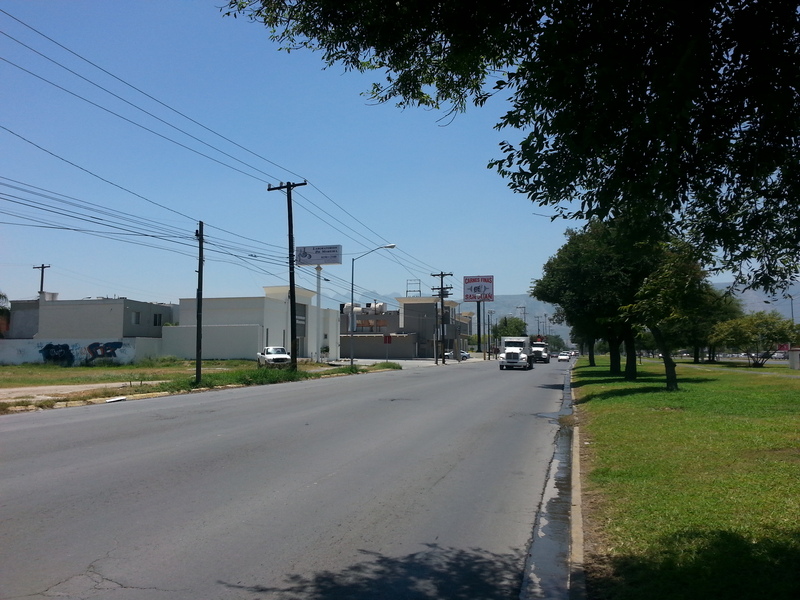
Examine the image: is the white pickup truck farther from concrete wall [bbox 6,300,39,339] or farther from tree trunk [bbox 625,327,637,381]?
tree trunk [bbox 625,327,637,381]

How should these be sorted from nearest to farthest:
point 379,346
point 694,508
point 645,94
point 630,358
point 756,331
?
point 645,94
point 694,508
point 630,358
point 756,331
point 379,346

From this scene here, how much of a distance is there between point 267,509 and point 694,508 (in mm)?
4724

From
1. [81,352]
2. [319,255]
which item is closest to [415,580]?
[81,352]

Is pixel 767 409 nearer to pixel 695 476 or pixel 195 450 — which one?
pixel 695 476

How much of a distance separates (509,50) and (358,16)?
4.87 feet

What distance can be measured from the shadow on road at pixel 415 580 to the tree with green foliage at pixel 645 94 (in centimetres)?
318

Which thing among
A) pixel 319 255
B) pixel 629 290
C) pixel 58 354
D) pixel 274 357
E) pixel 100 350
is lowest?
pixel 274 357

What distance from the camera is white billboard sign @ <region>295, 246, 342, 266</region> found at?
73250mm

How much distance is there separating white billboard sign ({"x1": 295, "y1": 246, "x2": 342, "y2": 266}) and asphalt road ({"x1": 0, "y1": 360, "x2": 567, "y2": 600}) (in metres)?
57.4

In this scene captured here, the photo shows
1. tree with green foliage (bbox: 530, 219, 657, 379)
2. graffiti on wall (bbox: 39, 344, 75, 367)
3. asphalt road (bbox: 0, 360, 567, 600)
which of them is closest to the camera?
asphalt road (bbox: 0, 360, 567, 600)

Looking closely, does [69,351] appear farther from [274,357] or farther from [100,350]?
[274,357]

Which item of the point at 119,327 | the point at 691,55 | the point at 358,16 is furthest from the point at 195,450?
the point at 119,327

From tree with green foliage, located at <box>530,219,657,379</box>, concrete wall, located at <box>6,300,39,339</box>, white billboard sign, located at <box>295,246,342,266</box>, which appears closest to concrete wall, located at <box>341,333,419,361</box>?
white billboard sign, located at <box>295,246,342,266</box>

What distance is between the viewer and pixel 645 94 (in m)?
5.58
